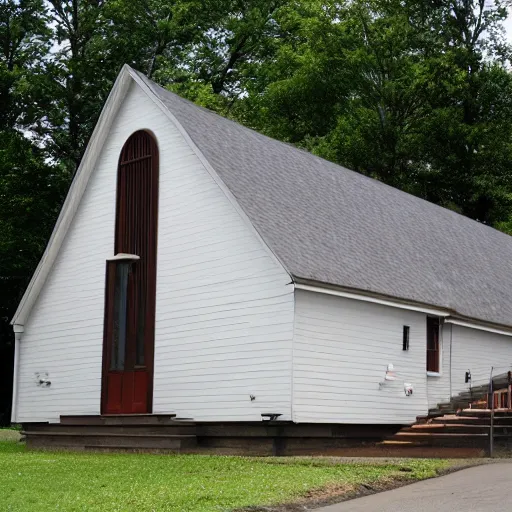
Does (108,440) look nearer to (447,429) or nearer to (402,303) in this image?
(402,303)

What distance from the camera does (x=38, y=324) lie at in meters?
25.8

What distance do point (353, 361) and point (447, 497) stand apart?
7952mm

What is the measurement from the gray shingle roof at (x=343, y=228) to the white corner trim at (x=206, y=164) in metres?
0.10

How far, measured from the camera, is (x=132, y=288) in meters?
23.3

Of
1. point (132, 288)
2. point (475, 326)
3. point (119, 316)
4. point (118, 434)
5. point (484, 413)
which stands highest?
point (132, 288)

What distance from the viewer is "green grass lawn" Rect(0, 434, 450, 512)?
495 inches

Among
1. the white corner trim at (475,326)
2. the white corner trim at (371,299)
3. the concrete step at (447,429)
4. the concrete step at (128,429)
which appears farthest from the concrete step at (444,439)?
the concrete step at (128,429)

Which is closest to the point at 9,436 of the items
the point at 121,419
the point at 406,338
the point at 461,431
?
the point at 121,419

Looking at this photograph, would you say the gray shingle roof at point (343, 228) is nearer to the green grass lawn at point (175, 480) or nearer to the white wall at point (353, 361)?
the white wall at point (353, 361)

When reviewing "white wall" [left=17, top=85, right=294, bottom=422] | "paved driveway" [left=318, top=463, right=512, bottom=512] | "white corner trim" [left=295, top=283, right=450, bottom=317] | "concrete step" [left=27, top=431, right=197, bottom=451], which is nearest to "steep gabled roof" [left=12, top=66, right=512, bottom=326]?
"white corner trim" [left=295, top=283, right=450, bottom=317]

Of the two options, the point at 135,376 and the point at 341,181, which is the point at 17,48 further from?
the point at 135,376

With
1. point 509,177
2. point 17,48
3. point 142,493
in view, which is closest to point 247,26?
point 17,48

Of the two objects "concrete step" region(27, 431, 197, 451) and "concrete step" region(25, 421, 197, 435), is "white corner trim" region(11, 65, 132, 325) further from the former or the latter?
"concrete step" region(27, 431, 197, 451)

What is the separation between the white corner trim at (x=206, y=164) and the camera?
20.0 m
